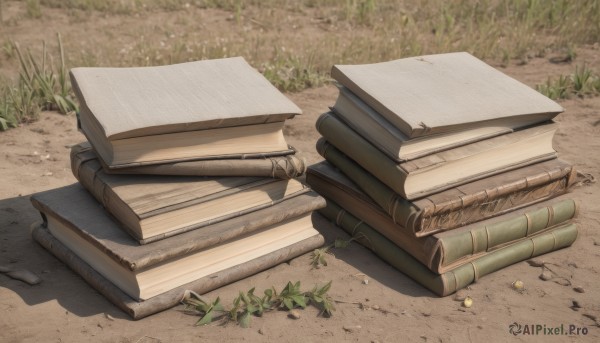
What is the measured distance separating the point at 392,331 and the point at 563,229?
1.10 meters

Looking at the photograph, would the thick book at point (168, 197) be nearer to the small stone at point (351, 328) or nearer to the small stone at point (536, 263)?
the small stone at point (351, 328)

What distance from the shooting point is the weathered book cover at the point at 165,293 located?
2932 mm

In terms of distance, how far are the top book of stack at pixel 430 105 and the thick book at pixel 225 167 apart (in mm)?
369

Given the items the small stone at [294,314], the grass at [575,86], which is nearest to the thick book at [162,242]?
the small stone at [294,314]

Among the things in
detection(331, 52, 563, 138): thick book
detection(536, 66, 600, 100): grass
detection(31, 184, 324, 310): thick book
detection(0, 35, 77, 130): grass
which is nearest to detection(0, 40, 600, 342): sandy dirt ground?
detection(31, 184, 324, 310): thick book

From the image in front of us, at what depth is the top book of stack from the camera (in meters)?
3.12

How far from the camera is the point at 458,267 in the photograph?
128 inches

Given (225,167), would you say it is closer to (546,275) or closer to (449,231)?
(449,231)

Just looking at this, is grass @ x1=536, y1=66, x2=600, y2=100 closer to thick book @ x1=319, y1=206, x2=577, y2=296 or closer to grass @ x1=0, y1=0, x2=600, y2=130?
grass @ x1=0, y1=0, x2=600, y2=130

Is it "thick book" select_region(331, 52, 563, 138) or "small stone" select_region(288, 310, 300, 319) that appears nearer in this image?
"small stone" select_region(288, 310, 300, 319)

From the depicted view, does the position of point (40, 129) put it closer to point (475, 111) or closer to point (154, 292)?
point (154, 292)

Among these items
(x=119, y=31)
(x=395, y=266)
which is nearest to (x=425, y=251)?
(x=395, y=266)

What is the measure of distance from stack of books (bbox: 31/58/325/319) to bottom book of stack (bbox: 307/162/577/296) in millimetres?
256

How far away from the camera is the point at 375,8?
7.70 meters
